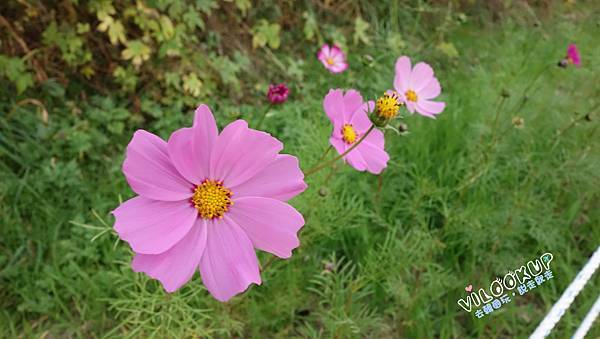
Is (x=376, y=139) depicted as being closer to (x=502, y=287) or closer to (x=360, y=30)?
(x=502, y=287)

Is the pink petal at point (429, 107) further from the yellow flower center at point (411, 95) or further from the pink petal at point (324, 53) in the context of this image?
the pink petal at point (324, 53)

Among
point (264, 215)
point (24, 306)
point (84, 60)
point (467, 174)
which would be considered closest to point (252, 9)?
point (84, 60)

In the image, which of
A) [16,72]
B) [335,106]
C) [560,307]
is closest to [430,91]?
[335,106]

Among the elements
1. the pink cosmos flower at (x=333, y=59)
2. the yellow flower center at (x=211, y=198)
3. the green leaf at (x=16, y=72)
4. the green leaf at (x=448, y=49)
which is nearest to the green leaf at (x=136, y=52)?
the green leaf at (x=16, y=72)

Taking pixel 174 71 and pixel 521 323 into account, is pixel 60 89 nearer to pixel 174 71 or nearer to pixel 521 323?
pixel 174 71

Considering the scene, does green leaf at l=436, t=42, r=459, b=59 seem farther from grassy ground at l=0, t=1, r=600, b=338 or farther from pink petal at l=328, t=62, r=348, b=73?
pink petal at l=328, t=62, r=348, b=73

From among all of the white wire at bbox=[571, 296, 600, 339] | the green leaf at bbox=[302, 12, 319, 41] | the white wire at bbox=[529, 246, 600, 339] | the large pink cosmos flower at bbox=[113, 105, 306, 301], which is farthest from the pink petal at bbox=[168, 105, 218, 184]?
the green leaf at bbox=[302, 12, 319, 41]
